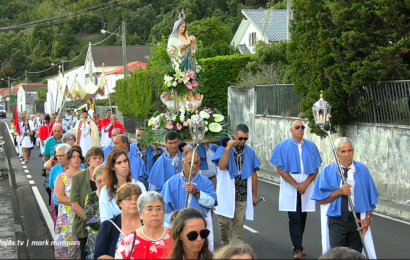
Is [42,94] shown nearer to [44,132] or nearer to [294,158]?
[44,132]

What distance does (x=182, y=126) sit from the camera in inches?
395

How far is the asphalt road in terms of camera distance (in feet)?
26.3

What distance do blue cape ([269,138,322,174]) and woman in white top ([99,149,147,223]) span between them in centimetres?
268

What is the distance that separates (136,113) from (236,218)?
2518cm

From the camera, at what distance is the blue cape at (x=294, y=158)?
317 inches

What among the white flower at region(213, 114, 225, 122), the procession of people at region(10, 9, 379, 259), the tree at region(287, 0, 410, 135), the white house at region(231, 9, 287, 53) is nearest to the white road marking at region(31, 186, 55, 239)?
the procession of people at region(10, 9, 379, 259)

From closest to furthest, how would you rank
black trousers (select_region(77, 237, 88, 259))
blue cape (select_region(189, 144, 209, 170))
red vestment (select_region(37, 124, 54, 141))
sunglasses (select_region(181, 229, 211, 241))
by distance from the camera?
1. sunglasses (select_region(181, 229, 211, 241))
2. black trousers (select_region(77, 237, 88, 259))
3. blue cape (select_region(189, 144, 209, 170))
4. red vestment (select_region(37, 124, 54, 141))

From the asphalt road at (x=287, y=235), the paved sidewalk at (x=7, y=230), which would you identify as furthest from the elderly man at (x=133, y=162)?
the paved sidewalk at (x=7, y=230)

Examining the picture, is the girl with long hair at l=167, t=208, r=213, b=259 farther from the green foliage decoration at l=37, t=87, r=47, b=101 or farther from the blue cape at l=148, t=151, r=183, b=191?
the green foliage decoration at l=37, t=87, r=47, b=101

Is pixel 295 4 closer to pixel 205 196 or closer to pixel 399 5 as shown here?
pixel 399 5

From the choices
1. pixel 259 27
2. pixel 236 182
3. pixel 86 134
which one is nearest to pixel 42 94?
pixel 259 27

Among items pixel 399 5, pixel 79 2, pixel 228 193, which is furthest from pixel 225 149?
pixel 79 2

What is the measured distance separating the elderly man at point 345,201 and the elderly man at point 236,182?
5.44 feet

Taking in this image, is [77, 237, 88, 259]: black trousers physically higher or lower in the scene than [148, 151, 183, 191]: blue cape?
lower
